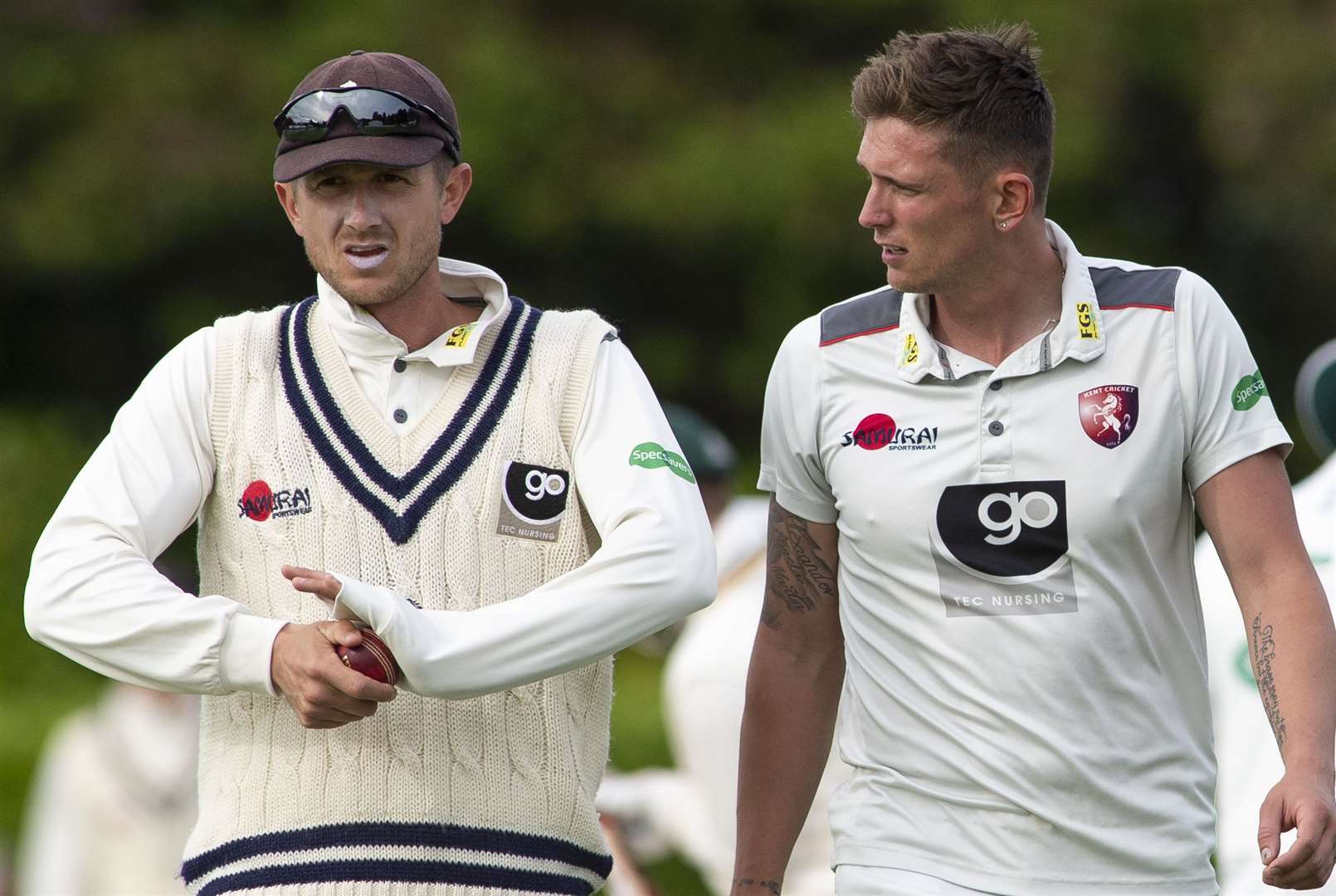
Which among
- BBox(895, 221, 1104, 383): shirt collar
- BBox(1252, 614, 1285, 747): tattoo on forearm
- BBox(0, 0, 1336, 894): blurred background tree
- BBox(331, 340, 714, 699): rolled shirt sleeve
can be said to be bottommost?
BBox(1252, 614, 1285, 747): tattoo on forearm

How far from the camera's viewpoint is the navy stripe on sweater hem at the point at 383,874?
348 cm

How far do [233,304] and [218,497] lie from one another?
12391 mm

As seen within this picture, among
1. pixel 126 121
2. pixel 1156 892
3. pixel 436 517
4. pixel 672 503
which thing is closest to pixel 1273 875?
pixel 1156 892

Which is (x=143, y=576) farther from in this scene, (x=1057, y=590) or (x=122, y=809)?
(x=122, y=809)

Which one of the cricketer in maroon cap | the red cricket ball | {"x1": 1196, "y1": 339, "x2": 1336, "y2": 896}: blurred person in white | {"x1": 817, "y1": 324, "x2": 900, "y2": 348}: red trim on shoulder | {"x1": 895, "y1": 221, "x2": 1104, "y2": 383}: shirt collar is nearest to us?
the red cricket ball

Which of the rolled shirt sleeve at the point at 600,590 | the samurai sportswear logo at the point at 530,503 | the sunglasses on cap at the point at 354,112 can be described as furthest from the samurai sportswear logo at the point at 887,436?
the sunglasses on cap at the point at 354,112

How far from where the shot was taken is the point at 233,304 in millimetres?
15773

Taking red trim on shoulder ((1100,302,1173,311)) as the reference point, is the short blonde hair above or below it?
above

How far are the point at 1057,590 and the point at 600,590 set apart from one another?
0.80 metres

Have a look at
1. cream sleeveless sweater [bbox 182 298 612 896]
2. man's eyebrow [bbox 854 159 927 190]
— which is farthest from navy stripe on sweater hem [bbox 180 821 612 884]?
man's eyebrow [bbox 854 159 927 190]

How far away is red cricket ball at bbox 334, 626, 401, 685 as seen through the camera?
329 cm

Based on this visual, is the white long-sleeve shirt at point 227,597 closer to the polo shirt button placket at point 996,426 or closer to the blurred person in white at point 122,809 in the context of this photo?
the polo shirt button placket at point 996,426

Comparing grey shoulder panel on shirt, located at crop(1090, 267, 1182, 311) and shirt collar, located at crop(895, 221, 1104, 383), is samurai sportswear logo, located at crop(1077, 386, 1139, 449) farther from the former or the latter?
grey shoulder panel on shirt, located at crop(1090, 267, 1182, 311)

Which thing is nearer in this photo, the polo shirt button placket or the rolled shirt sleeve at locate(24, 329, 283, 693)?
the rolled shirt sleeve at locate(24, 329, 283, 693)
